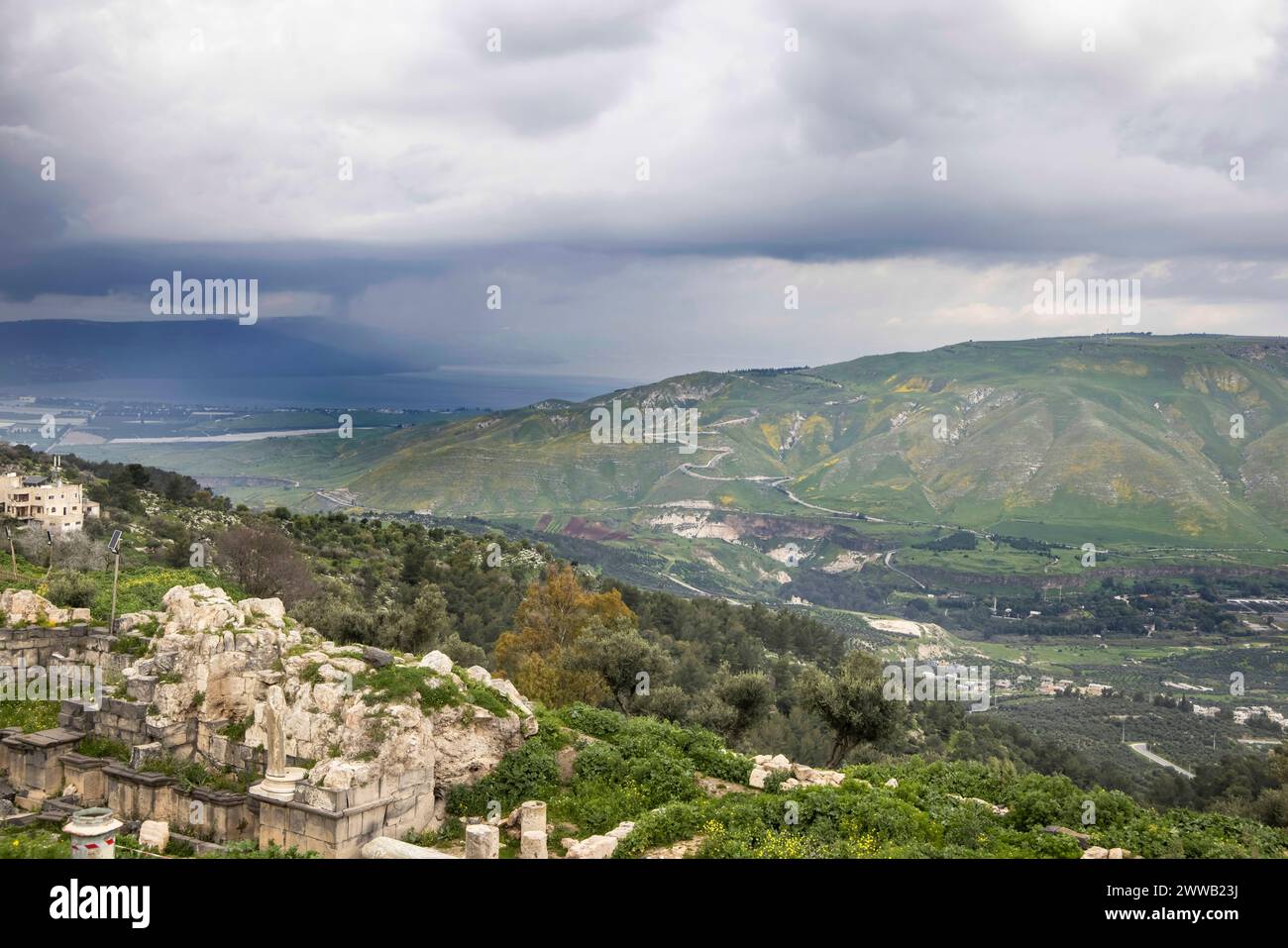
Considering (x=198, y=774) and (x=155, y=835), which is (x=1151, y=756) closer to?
(x=198, y=774)

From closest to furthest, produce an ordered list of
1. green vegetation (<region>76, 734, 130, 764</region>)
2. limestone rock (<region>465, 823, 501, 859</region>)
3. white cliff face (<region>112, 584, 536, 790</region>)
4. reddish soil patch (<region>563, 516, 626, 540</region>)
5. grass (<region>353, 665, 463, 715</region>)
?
limestone rock (<region>465, 823, 501, 859</region>)
white cliff face (<region>112, 584, 536, 790</region>)
grass (<region>353, 665, 463, 715</region>)
green vegetation (<region>76, 734, 130, 764</region>)
reddish soil patch (<region>563, 516, 626, 540</region>)

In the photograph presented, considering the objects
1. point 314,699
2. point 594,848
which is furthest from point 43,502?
point 594,848

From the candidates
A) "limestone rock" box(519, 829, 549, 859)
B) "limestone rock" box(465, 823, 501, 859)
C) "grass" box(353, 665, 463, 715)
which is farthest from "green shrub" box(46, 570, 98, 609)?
"limestone rock" box(465, 823, 501, 859)

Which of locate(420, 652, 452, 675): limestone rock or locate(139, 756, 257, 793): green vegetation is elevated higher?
locate(420, 652, 452, 675): limestone rock

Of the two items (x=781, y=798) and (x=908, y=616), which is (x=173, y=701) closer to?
(x=781, y=798)

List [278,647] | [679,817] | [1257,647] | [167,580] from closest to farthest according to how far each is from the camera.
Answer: [679,817], [278,647], [167,580], [1257,647]

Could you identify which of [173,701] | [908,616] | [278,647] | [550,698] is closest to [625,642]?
[550,698]

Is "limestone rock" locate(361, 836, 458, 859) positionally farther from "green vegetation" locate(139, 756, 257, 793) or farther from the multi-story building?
the multi-story building
